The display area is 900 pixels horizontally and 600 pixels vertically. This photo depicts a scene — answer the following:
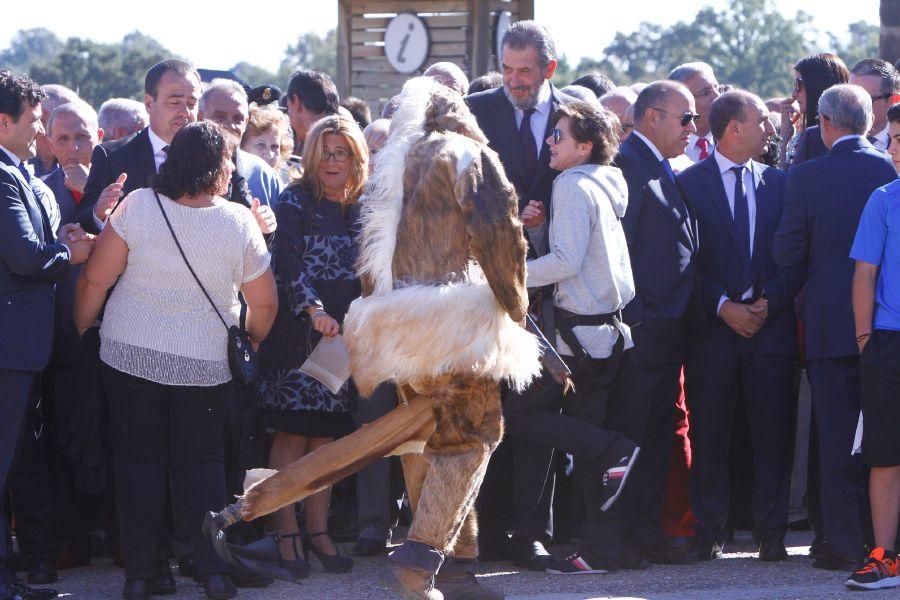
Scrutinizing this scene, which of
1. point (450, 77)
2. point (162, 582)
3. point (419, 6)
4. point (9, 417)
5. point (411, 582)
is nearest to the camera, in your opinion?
point (411, 582)

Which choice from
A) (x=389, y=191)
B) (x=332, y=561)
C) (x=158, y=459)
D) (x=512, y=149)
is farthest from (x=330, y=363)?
(x=512, y=149)

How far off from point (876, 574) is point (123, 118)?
491cm

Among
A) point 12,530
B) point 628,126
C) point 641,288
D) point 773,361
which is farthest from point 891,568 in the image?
point 12,530

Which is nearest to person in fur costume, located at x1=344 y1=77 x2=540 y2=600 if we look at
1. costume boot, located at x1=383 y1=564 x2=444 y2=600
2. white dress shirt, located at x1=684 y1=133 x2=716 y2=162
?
costume boot, located at x1=383 y1=564 x2=444 y2=600

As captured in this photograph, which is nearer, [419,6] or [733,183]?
[733,183]

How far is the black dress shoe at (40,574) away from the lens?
251 inches

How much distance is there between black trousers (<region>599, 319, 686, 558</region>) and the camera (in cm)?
682

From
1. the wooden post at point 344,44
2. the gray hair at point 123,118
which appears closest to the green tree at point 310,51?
the wooden post at point 344,44

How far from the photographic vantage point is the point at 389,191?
5594 mm

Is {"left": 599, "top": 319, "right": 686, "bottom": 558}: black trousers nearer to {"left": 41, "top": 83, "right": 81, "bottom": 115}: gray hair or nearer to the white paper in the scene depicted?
the white paper

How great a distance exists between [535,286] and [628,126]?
8.23ft

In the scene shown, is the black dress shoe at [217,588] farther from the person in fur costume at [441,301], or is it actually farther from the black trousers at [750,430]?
the black trousers at [750,430]

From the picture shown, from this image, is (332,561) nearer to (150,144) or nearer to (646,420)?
(646,420)

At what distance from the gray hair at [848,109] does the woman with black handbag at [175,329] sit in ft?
9.83
